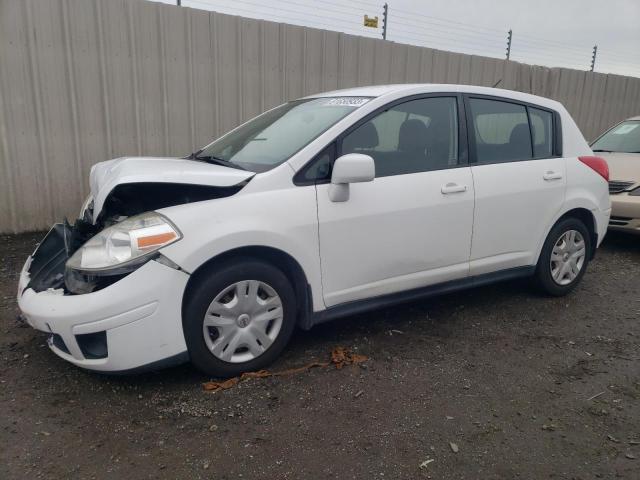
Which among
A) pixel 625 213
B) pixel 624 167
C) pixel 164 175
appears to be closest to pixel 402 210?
pixel 164 175

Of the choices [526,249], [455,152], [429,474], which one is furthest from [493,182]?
[429,474]

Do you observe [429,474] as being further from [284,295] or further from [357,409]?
[284,295]

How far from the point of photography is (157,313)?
2.61 metres

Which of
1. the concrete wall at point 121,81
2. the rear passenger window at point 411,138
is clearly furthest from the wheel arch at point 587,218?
the concrete wall at point 121,81

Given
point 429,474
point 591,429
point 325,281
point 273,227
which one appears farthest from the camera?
point 325,281

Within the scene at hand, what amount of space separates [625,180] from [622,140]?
1.34 meters

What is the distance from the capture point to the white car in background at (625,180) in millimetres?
5855

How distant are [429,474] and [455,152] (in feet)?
7.30

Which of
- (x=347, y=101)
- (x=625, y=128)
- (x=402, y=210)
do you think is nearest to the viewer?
(x=402, y=210)

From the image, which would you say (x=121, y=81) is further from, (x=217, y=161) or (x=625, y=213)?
(x=625, y=213)

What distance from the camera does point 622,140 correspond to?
7.05 metres

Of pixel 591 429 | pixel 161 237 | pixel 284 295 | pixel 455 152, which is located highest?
pixel 455 152

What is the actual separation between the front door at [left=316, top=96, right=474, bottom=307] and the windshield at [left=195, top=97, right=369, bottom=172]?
0.23 metres

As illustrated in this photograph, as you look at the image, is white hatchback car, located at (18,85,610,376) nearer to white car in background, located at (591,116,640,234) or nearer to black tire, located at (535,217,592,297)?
black tire, located at (535,217,592,297)
